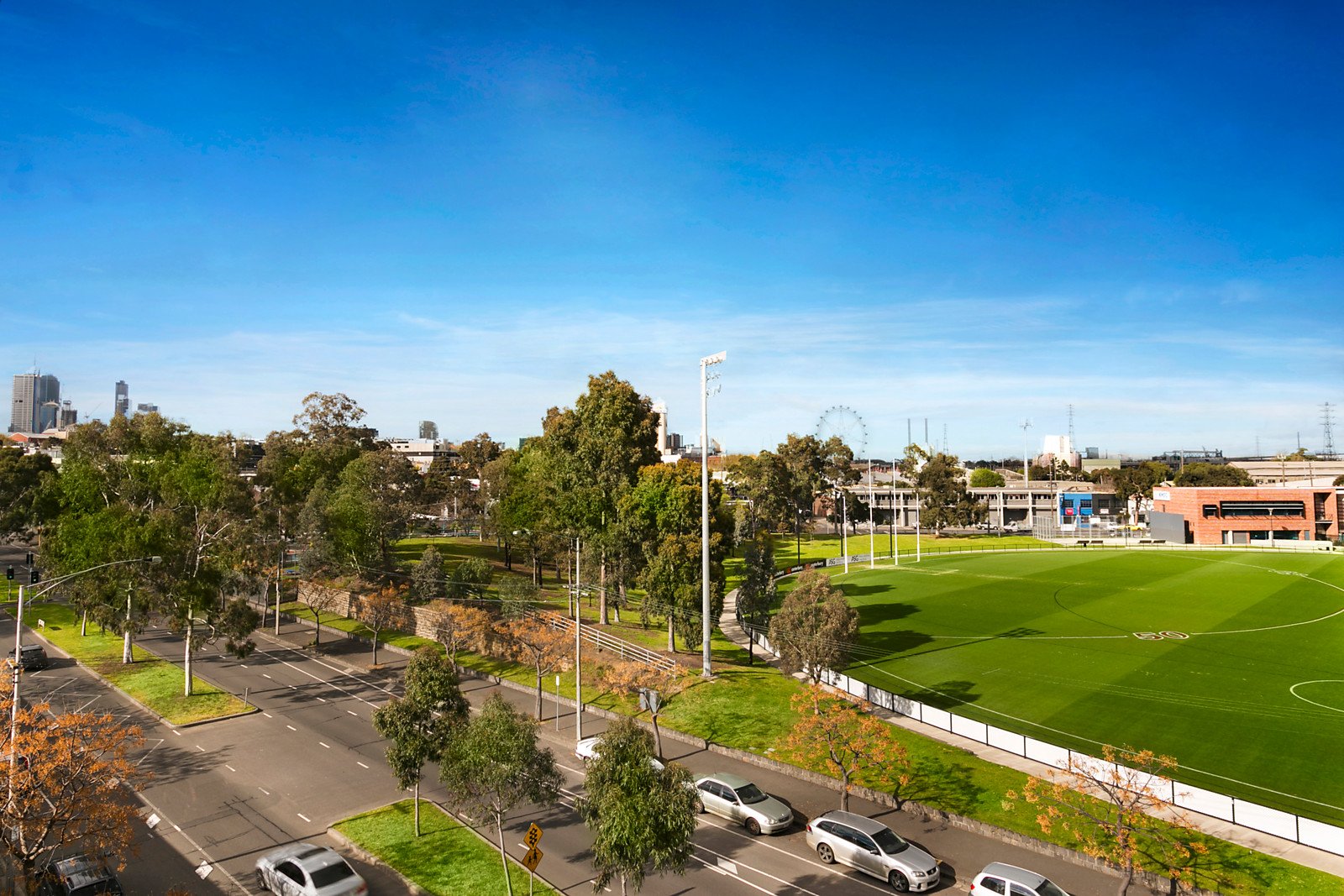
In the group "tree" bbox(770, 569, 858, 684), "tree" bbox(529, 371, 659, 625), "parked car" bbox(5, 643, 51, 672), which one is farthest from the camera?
"tree" bbox(529, 371, 659, 625)

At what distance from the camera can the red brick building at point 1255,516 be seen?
103 meters

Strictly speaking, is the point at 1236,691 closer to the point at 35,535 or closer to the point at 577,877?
the point at 577,877

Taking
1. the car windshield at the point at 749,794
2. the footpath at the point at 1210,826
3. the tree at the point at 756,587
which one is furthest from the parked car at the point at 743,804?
the tree at the point at 756,587

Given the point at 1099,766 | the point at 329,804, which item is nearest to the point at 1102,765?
the point at 1099,766

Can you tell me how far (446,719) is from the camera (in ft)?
80.7

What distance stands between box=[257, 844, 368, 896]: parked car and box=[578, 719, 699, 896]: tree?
6.79m

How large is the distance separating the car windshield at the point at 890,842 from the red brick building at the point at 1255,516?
→ 105 metres

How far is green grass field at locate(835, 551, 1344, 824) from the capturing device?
3098 cm

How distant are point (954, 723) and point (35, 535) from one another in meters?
Result: 86.4

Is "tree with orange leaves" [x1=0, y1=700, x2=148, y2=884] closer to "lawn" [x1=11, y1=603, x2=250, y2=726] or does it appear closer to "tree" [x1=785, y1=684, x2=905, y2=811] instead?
"tree" [x1=785, y1=684, x2=905, y2=811]

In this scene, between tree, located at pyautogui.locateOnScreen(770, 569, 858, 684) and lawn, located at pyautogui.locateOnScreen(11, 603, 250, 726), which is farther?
lawn, located at pyautogui.locateOnScreen(11, 603, 250, 726)

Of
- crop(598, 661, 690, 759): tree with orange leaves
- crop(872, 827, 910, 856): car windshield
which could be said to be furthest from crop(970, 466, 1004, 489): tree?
crop(872, 827, 910, 856): car windshield

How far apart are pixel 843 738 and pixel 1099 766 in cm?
830

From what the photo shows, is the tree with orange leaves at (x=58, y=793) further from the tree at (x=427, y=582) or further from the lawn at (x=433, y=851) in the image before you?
the tree at (x=427, y=582)
